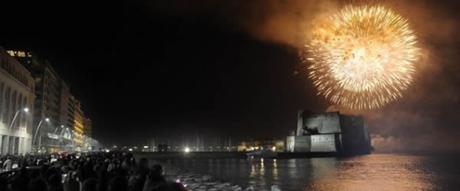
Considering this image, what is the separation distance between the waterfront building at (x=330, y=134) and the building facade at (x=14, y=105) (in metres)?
105

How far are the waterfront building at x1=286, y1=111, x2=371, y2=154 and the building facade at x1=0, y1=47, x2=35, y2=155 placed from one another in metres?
105

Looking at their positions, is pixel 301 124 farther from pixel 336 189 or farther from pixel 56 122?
pixel 336 189

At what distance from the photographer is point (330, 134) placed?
166m

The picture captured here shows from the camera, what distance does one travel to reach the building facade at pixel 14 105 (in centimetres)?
7569

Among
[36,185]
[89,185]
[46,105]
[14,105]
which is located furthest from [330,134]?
[36,185]

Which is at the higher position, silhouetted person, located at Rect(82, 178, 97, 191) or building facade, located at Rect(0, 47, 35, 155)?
building facade, located at Rect(0, 47, 35, 155)

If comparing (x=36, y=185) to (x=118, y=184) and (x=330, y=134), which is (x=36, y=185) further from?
(x=330, y=134)

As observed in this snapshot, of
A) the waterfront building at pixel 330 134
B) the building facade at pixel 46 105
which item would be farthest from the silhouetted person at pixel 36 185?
the waterfront building at pixel 330 134

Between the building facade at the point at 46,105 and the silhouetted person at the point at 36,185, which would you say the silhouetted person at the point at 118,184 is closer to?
the silhouetted person at the point at 36,185

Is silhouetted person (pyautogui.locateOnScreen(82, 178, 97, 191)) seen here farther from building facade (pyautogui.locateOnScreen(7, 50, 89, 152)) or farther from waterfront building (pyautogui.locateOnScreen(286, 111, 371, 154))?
waterfront building (pyautogui.locateOnScreen(286, 111, 371, 154))

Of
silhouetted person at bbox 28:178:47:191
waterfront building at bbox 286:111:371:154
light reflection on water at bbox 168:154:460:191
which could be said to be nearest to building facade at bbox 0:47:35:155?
light reflection on water at bbox 168:154:460:191

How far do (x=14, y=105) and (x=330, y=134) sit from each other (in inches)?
4557

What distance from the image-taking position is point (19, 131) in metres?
89.4

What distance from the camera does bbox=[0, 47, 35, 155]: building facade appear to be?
75.7 m
